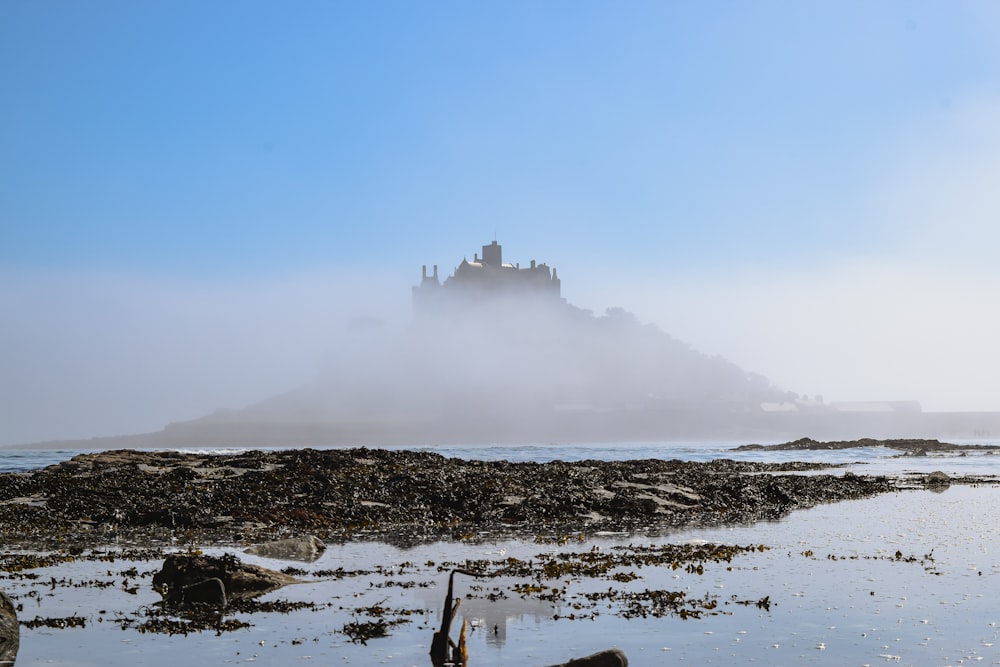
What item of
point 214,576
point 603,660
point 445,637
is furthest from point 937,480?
point 445,637

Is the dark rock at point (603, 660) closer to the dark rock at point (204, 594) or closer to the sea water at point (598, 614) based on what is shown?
the sea water at point (598, 614)

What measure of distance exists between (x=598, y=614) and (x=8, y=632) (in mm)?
7029

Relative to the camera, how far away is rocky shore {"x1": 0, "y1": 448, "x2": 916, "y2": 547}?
21500mm

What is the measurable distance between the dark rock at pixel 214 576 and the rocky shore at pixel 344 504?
6042mm

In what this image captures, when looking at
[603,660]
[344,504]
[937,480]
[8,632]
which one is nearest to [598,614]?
[603,660]

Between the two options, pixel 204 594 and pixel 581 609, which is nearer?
pixel 581 609

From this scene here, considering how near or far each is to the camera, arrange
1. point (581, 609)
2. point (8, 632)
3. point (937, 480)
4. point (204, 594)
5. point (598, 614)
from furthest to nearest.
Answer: point (937, 480), point (204, 594), point (581, 609), point (598, 614), point (8, 632)

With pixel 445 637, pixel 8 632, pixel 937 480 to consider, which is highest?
pixel 445 637

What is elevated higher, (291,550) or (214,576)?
(214,576)

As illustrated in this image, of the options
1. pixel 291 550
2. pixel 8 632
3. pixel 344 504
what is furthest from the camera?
pixel 344 504

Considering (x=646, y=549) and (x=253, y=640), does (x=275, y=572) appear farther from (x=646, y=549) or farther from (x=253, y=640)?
(x=646, y=549)

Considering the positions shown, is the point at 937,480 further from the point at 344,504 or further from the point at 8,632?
the point at 8,632

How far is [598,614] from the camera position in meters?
11.6

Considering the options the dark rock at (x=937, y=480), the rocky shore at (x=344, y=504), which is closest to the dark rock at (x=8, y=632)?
the rocky shore at (x=344, y=504)
